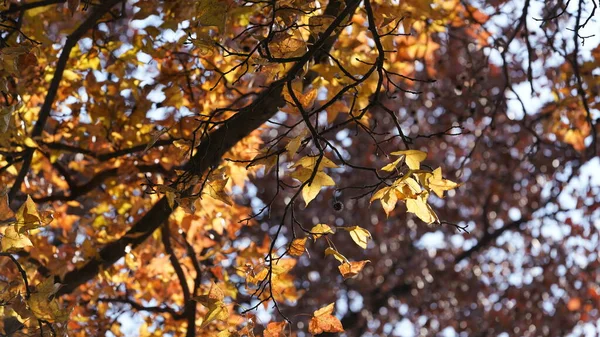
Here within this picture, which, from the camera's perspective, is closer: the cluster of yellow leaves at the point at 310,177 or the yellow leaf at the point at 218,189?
the cluster of yellow leaves at the point at 310,177

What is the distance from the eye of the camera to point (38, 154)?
14.8 feet

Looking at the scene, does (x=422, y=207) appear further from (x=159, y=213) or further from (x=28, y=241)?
(x=159, y=213)

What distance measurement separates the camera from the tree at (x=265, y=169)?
2600 millimetres

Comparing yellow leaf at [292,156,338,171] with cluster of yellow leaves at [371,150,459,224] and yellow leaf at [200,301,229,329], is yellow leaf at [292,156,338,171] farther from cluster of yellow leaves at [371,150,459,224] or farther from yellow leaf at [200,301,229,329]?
yellow leaf at [200,301,229,329]

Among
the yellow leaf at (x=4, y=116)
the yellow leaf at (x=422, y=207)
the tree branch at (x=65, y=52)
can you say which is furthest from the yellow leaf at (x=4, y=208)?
the tree branch at (x=65, y=52)

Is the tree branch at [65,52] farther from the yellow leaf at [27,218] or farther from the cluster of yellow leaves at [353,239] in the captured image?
the cluster of yellow leaves at [353,239]

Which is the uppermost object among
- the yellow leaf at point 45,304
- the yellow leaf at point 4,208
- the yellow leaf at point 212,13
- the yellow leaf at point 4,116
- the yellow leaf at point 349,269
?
the yellow leaf at point 212,13

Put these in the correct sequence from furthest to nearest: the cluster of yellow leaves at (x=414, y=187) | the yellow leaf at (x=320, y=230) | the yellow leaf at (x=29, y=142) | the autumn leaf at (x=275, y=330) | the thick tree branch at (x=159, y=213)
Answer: the yellow leaf at (x=29, y=142) → the thick tree branch at (x=159, y=213) → the autumn leaf at (x=275, y=330) → the yellow leaf at (x=320, y=230) → the cluster of yellow leaves at (x=414, y=187)

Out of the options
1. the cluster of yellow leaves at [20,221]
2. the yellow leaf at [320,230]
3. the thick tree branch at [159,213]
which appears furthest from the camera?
the thick tree branch at [159,213]

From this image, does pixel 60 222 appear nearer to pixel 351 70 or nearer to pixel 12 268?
pixel 12 268

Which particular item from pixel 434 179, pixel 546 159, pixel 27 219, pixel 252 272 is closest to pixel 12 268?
pixel 27 219

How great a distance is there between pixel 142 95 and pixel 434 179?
7.12 ft

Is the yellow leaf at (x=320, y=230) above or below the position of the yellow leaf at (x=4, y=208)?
below

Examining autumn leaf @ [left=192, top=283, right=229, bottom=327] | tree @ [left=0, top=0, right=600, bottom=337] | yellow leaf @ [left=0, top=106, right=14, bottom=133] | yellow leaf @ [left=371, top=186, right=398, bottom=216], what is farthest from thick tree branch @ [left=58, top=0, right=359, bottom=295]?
yellow leaf @ [left=371, top=186, right=398, bottom=216]
